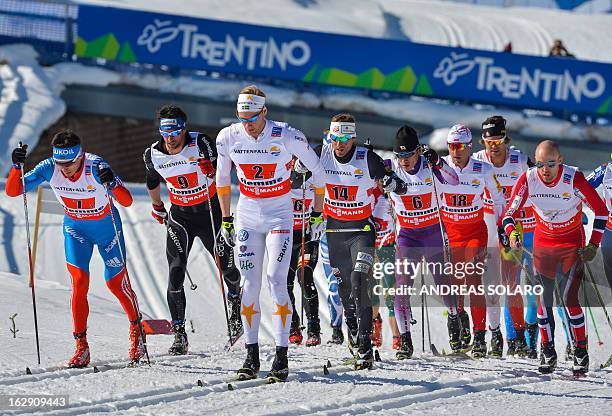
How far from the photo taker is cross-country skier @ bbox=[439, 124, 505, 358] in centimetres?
1088

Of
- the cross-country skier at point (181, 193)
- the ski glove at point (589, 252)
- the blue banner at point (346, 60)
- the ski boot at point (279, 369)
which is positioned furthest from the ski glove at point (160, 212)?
the blue banner at point (346, 60)

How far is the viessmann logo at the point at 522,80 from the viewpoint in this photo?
79.4 feet

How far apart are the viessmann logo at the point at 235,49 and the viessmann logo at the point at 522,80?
131 inches

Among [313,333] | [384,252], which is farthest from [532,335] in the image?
[313,333]

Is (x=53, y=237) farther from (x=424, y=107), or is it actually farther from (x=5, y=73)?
(x=424, y=107)

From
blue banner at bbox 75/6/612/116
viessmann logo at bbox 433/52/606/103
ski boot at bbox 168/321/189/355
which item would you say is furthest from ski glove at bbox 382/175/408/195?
viessmann logo at bbox 433/52/606/103

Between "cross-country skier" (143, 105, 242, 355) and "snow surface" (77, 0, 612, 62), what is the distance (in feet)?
73.5

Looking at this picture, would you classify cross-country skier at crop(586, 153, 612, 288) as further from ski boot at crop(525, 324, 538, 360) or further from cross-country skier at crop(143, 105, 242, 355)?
cross-country skier at crop(143, 105, 242, 355)

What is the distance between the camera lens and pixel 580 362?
9.32 metres

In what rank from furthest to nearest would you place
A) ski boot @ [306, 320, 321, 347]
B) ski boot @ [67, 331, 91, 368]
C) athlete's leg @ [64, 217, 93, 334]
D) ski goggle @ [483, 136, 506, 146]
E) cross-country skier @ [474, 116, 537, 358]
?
ski boot @ [306, 320, 321, 347] < ski goggle @ [483, 136, 506, 146] < cross-country skier @ [474, 116, 537, 358] < athlete's leg @ [64, 217, 93, 334] < ski boot @ [67, 331, 91, 368]

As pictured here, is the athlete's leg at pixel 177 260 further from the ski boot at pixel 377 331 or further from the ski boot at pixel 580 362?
the ski boot at pixel 580 362

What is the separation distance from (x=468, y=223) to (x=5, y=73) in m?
16.2

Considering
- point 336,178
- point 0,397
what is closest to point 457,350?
point 336,178

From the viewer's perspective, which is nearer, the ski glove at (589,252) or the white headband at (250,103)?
the white headband at (250,103)
